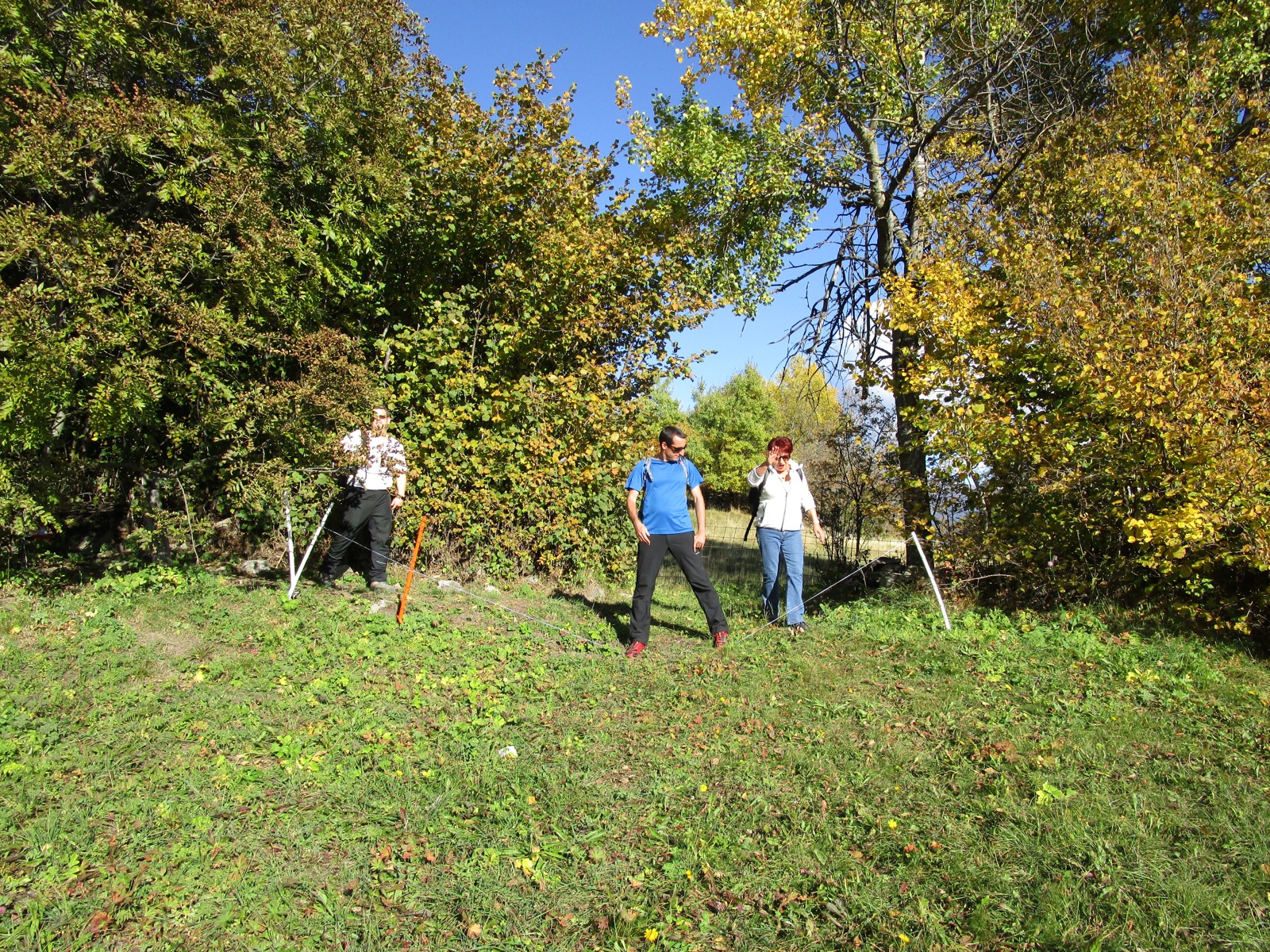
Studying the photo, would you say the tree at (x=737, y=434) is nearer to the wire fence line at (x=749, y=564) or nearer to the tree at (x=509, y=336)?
the wire fence line at (x=749, y=564)

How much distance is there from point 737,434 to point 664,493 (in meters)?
28.9

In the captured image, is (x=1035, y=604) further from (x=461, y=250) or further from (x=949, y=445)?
(x=461, y=250)

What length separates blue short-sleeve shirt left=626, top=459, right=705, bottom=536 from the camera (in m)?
6.27

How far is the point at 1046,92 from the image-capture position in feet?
30.2

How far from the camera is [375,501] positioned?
22.9ft

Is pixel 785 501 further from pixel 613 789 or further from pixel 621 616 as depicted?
pixel 613 789

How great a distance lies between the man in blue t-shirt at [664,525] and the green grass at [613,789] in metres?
0.58

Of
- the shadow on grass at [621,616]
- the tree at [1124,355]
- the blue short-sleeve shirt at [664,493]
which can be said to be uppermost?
the tree at [1124,355]

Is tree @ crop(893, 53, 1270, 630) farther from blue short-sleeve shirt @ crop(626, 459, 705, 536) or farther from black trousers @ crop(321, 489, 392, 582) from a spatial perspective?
black trousers @ crop(321, 489, 392, 582)

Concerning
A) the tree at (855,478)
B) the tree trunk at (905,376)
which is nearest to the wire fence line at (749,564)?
the tree at (855,478)

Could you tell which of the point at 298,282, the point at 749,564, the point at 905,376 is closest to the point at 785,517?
the point at 905,376

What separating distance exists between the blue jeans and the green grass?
813 millimetres

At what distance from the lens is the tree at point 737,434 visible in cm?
3397

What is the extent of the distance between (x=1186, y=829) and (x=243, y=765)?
451 centimetres
